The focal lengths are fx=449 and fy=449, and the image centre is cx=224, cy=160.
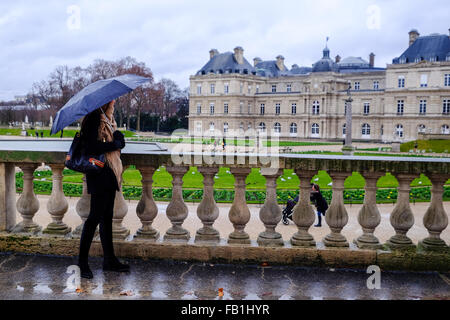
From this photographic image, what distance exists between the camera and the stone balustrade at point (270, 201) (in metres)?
4.20

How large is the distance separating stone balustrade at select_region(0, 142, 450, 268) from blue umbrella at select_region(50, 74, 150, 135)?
77 centimetres

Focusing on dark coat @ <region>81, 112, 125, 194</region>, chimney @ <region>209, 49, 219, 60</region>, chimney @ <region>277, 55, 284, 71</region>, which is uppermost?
chimney @ <region>209, 49, 219, 60</region>

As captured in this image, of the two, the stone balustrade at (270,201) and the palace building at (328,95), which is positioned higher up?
the palace building at (328,95)

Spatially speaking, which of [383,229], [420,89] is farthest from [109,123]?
[420,89]

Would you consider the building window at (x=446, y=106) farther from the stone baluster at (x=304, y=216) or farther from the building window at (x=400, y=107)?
the stone baluster at (x=304, y=216)

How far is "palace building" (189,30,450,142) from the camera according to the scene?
6238cm

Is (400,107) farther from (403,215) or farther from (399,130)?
(403,215)

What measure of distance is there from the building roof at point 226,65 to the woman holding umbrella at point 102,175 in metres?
77.3

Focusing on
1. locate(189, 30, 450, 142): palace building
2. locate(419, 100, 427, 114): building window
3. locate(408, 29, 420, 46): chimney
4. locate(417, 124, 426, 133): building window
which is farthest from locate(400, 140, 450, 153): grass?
locate(408, 29, 420, 46): chimney

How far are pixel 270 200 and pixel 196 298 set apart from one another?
Result: 127 centimetres

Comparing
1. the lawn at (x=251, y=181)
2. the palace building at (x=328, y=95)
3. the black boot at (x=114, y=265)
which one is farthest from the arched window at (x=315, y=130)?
the black boot at (x=114, y=265)

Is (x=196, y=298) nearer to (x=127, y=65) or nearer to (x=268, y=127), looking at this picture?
(x=127, y=65)

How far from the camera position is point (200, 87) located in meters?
83.2

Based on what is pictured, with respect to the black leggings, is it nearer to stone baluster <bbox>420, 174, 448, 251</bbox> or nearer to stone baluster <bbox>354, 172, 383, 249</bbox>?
stone baluster <bbox>354, 172, 383, 249</bbox>
